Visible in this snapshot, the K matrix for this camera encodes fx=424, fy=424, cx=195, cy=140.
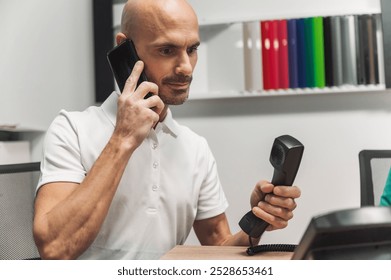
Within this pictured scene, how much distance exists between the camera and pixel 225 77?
99cm

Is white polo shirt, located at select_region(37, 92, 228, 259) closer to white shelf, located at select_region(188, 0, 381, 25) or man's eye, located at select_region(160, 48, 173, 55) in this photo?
man's eye, located at select_region(160, 48, 173, 55)

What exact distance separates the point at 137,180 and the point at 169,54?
0.69ft

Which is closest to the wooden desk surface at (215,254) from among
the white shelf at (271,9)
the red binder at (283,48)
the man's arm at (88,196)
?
the man's arm at (88,196)

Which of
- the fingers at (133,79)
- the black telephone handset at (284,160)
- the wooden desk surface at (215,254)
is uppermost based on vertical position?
the fingers at (133,79)

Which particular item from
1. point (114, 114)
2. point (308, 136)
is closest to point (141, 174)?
point (114, 114)

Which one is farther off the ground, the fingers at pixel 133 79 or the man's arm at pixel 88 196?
the fingers at pixel 133 79

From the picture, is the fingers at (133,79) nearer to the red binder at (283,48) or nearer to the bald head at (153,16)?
the bald head at (153,16)

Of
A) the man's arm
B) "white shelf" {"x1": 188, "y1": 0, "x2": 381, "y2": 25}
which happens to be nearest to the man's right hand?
the man's arm

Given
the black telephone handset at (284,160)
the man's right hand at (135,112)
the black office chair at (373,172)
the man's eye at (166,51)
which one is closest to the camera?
the black telephone handset at (284,160)

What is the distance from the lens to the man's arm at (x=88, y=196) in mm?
551

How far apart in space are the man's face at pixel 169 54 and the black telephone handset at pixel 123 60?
3 cm

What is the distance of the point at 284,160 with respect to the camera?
1.58 ft

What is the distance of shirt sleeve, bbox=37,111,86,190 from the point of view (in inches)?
24.0
